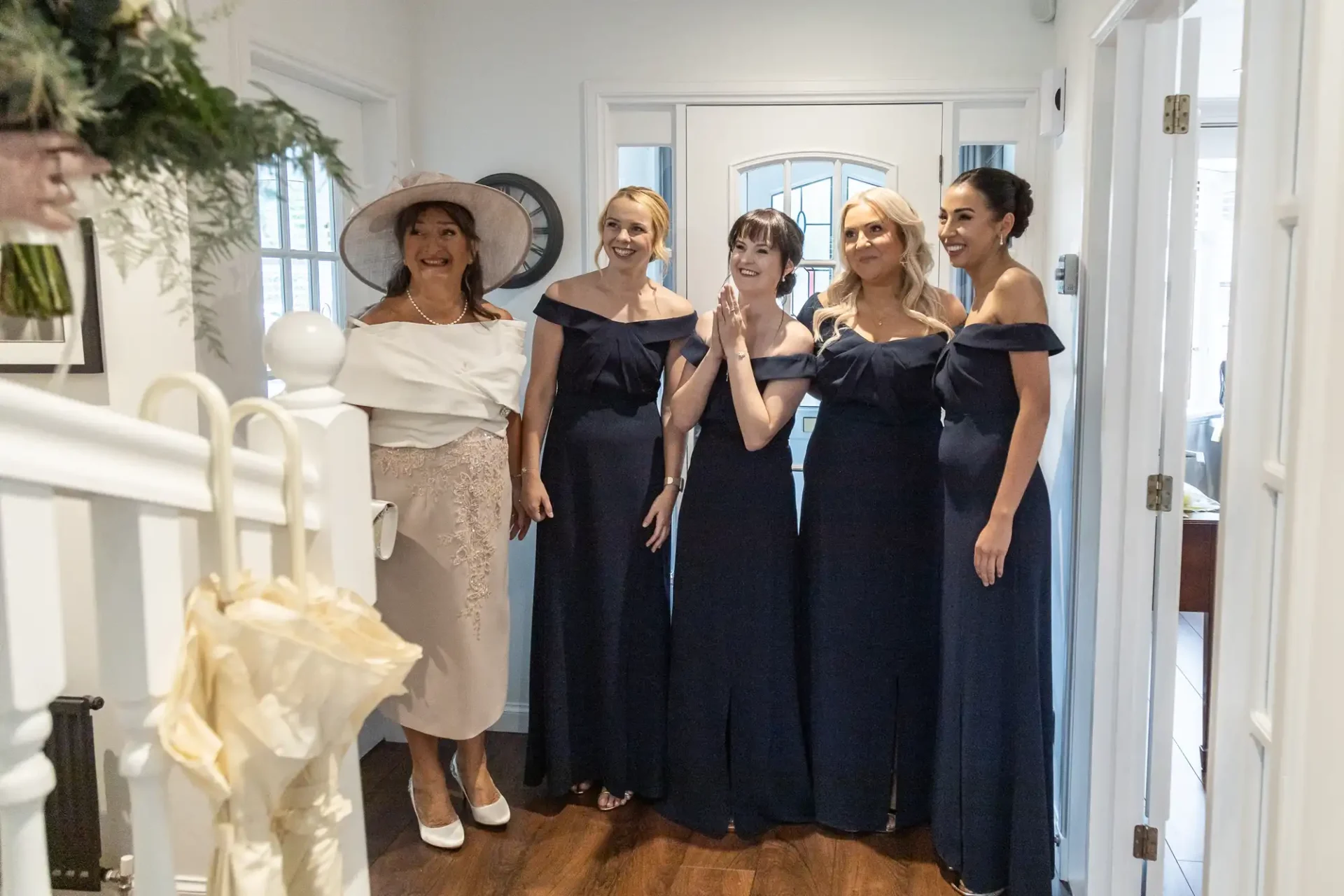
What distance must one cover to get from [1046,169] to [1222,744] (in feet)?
6.92

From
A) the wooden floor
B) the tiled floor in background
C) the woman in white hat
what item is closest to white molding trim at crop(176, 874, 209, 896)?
the wooden floor

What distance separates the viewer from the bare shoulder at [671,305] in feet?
9.84

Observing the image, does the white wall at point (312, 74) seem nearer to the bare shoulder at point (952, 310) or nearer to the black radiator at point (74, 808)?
the black radiator at point (74, 808)

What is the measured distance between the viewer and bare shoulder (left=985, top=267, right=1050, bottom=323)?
246 centimetres

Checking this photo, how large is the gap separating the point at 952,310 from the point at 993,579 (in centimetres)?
71

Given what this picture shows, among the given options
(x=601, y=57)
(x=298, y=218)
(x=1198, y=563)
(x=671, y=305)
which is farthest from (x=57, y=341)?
(x=1198, y=563)

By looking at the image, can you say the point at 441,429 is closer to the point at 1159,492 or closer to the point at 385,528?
the point at 385,528

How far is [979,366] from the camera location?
Answer: 8.25ft

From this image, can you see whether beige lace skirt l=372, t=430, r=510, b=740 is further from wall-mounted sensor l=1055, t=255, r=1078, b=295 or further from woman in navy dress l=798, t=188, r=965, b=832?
wall-mounted sensor l=1055, t=255, r=1078, b=295

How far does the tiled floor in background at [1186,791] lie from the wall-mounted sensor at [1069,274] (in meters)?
1.14

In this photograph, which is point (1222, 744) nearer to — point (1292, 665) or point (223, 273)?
point (1292, 665)

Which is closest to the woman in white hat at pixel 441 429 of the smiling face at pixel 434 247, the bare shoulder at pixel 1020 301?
the smiling face at pixel 434 247

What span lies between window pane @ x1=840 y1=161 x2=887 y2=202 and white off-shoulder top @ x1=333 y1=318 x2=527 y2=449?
1.20m

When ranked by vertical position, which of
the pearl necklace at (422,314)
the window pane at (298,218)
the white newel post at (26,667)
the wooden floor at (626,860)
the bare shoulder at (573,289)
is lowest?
the wooden floor at (626,860)
